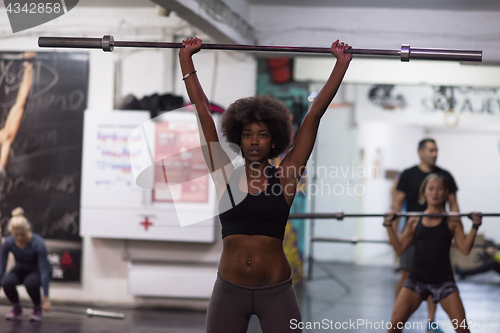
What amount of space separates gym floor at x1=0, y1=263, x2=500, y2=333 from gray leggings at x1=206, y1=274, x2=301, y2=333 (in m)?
2.29

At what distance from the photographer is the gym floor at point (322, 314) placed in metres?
4.19

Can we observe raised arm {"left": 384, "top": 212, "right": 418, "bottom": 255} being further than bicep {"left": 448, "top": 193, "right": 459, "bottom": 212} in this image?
No

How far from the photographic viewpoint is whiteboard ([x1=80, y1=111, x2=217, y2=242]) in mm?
4613

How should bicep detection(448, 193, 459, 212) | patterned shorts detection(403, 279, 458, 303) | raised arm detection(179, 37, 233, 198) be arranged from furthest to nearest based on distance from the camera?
1. bicep detection(448, 193, 459, 212)
2. patterned shorts detection(403, 279, 458, 303)
3. raised arm detection(179, 37, 233, 198)

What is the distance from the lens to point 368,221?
27.4 ft

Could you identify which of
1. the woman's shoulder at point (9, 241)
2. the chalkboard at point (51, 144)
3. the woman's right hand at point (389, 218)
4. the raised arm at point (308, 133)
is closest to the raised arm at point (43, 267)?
the woman's shoulder at point (9, 241)

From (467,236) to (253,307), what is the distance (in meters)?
1.86

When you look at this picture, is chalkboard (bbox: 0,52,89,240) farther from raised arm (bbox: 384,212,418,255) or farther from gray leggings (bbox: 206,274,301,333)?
gray leggings (bbox: 206,274,301,333)

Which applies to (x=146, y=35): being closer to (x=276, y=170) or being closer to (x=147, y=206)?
(x=147, y=206)

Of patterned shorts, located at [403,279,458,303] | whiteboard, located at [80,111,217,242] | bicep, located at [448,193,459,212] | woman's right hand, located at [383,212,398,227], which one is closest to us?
patterned shorts, located at [403,279,458,303]

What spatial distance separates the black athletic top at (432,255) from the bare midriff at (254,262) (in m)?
1.54

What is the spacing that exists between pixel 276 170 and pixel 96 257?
11.5ft

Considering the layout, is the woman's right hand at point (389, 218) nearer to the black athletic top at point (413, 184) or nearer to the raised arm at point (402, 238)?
the raised arm at point (402, 238)

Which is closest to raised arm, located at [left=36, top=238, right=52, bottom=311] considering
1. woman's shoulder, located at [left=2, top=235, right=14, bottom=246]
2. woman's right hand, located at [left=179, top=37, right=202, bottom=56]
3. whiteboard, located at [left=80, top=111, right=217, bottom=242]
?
woman's shoulder, located at [left=2, top=235, right=14, bottom=246]
